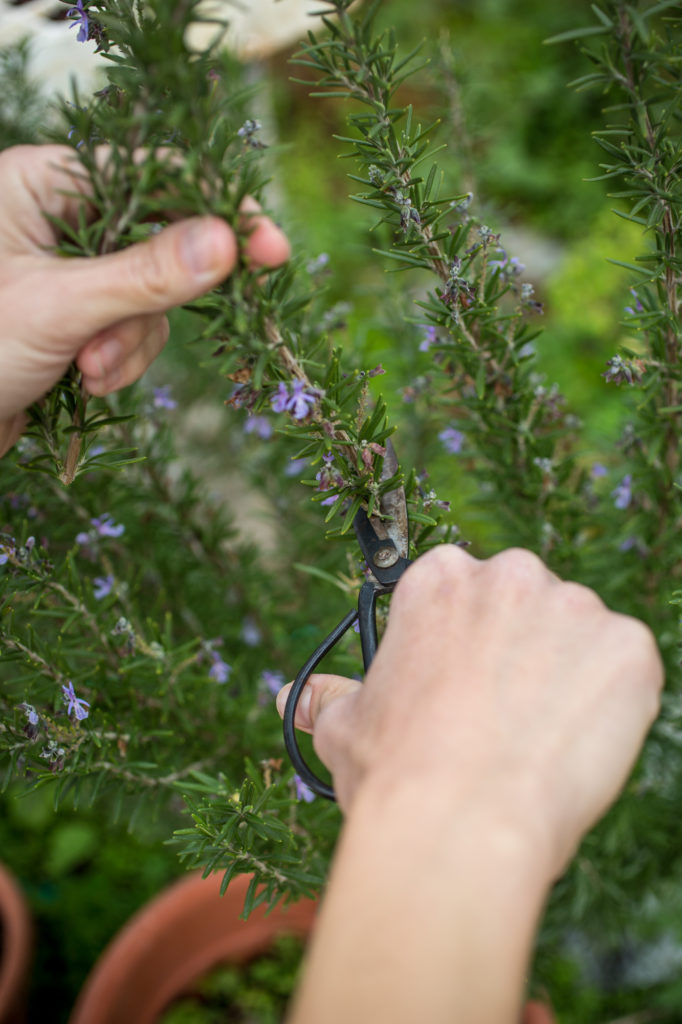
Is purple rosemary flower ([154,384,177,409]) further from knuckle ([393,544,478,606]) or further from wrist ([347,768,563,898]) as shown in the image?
wrist ([347,768,563,898])

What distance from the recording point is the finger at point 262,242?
2.65 ft

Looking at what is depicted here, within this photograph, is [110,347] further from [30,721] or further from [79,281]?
[30,721]

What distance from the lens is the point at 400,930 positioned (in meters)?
0.68

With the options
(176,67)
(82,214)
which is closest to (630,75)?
(176,67)

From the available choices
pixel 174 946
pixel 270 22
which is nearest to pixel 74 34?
pixel 270 22

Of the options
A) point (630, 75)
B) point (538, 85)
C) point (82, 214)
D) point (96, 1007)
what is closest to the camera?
point (82, 214)

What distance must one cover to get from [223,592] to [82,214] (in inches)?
44.0

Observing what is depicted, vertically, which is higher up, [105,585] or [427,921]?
[427,921]

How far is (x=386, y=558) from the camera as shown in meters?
1.04

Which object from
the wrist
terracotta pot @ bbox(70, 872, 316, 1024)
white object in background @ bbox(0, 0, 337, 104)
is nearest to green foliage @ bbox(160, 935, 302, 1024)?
terracotta pot @ bbox(70, 872, 316, 1024)

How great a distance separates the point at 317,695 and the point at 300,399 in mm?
397

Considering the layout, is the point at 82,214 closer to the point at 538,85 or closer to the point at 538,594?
the point at 538,594

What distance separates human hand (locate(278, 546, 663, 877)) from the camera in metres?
0.74

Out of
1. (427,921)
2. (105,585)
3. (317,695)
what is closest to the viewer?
(427,921)
